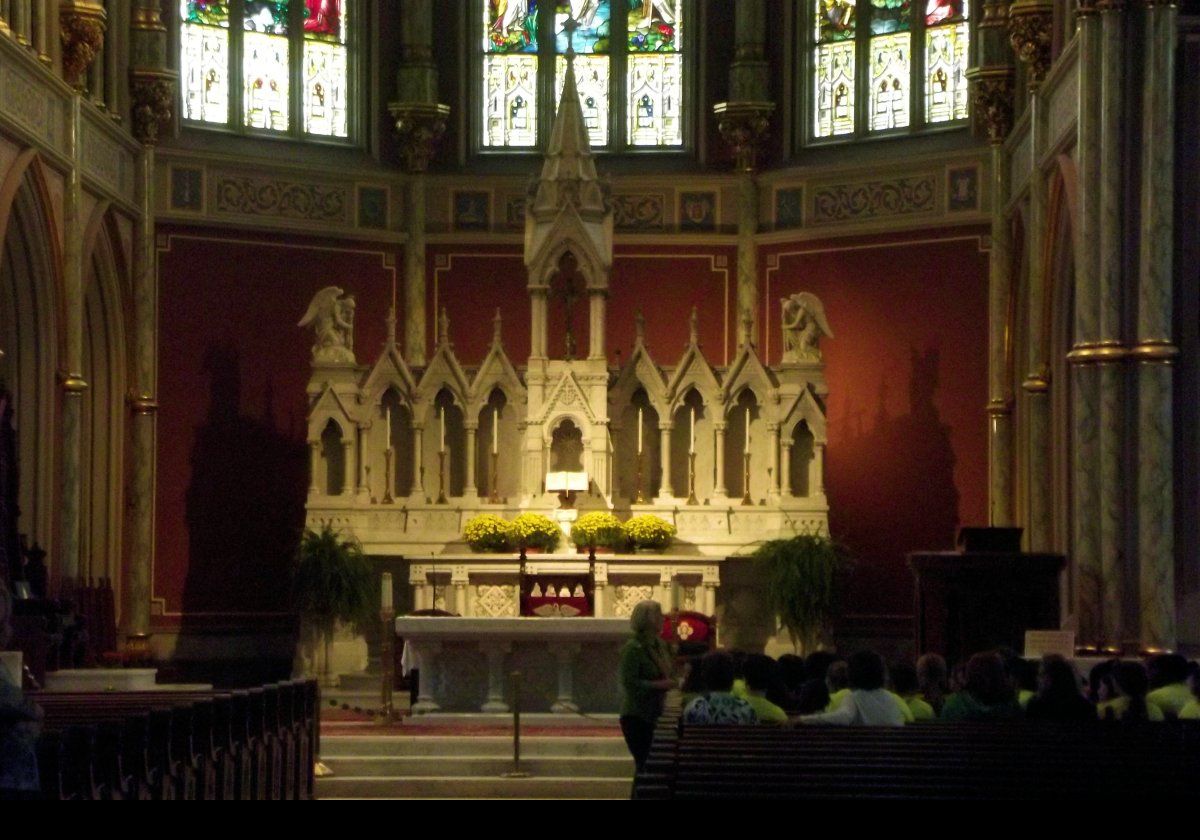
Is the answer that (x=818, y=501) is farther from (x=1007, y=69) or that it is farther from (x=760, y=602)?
(x=1007, y=69)

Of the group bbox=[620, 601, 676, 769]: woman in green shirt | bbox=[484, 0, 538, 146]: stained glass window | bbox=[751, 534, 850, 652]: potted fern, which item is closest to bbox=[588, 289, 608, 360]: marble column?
bbox=[751, 534, 850, 652]: potted fern

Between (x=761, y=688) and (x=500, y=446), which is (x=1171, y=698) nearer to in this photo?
(x=761, y=688)

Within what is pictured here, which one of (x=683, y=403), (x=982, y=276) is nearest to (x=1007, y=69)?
(x=982, y=276)

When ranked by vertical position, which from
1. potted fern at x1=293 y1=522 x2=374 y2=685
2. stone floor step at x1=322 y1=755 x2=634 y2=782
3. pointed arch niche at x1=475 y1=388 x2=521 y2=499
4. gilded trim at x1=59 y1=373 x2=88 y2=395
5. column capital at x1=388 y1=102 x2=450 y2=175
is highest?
column capital at x1=388 y1=102 x2=450 y2=175

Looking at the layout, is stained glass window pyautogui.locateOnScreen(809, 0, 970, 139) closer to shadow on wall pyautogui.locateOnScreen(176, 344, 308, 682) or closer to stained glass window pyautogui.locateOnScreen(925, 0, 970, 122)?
stained glass window pyautogui.locateOnScreen(925, 0, 970, 122)

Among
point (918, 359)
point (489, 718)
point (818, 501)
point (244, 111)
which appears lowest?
point (489, 718)

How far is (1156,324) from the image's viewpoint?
47.4 ft

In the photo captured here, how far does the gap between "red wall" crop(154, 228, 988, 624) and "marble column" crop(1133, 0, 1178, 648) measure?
724cm

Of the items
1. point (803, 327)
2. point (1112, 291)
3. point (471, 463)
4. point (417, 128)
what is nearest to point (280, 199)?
point (417, 128)

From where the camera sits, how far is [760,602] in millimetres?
20516

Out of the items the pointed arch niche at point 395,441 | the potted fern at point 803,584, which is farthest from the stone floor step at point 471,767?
the pointed arch niche at point 395,441

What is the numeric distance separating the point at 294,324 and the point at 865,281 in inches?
234

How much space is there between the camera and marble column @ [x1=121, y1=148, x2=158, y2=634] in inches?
847

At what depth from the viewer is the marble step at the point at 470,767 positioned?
47.4 ft
